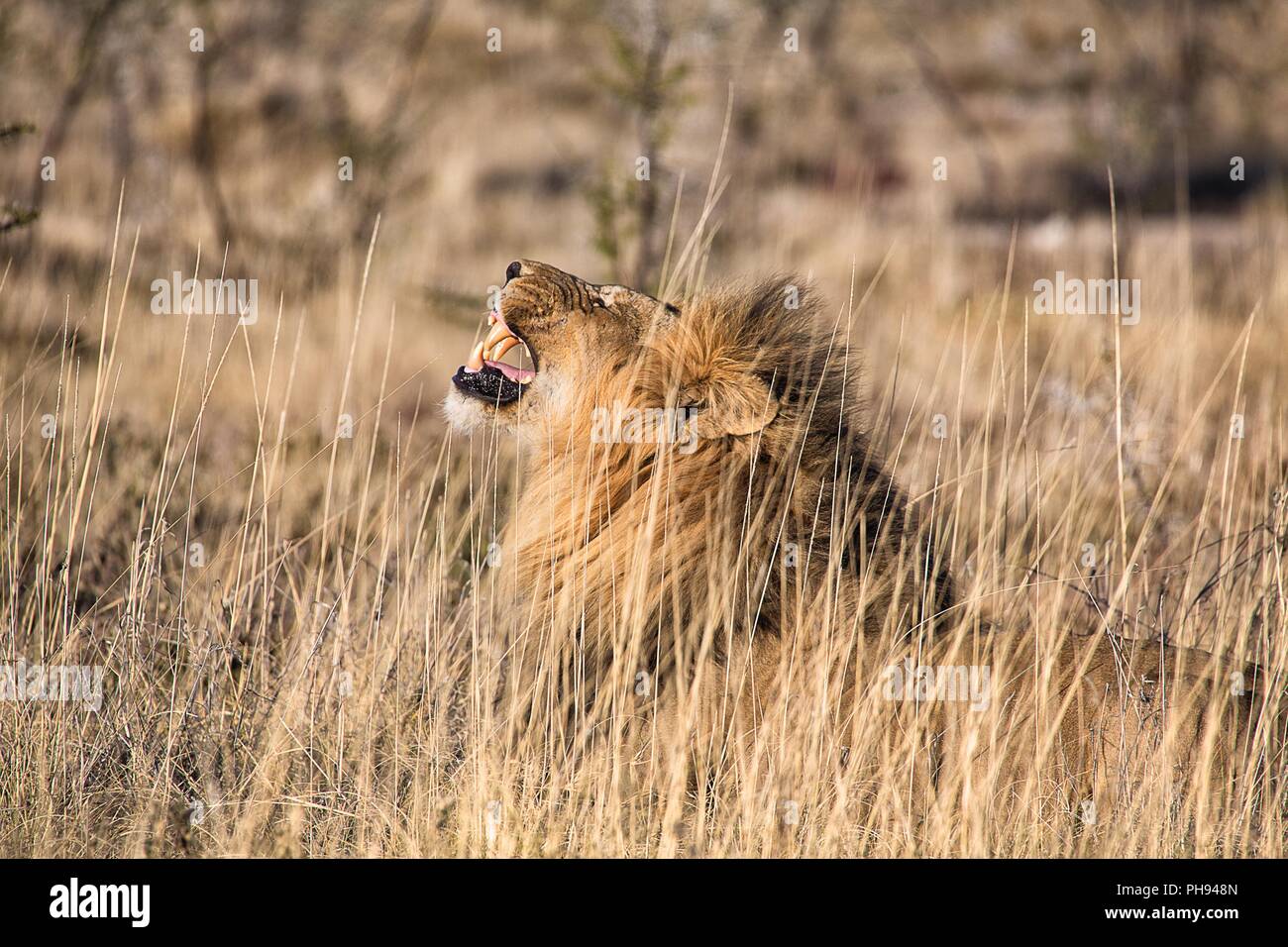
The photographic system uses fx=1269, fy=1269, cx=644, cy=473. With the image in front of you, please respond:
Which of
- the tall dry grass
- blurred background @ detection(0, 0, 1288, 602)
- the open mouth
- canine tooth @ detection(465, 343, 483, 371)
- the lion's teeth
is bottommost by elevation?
the tall dry grass

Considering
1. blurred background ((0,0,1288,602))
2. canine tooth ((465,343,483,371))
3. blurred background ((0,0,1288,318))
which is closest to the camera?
canine tooth ((465,343,483,371))

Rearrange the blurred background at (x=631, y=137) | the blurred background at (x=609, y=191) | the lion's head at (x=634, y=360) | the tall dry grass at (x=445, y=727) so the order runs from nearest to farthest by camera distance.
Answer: the tall dry grass at (x=445, y=727) < the lion's head at (x=634, y=360) < the blurred background at (x=609, y=191) < the blurred background at (x=631, y=137)

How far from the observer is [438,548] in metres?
4.64

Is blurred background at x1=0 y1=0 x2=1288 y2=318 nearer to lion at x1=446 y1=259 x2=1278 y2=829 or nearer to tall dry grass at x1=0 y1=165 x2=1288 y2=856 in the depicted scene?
tall dry grass at x1=0 y1=165 x2=1288 y2=856

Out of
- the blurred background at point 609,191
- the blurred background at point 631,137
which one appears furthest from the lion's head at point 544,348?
the blurred background at point 631,137

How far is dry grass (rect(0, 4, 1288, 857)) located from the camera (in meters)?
3.69

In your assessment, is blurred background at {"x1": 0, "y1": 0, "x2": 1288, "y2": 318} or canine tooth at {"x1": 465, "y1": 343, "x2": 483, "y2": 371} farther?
blurred background at {"x1": 0, "y1": 0, "x2": 1288, "y2": 318}

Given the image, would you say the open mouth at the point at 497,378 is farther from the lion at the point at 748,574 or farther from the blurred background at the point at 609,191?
the blurred background at the point at 609,191

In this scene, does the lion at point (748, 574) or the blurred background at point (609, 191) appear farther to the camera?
the blurred background at point (609, 191)

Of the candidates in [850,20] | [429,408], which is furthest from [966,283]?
[850,20]

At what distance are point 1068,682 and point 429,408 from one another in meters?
6.53

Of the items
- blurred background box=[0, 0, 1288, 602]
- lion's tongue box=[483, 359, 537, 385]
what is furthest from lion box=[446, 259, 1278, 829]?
blurred background box=[0, 0, 1288, 602]

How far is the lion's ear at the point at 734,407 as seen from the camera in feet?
12.9
